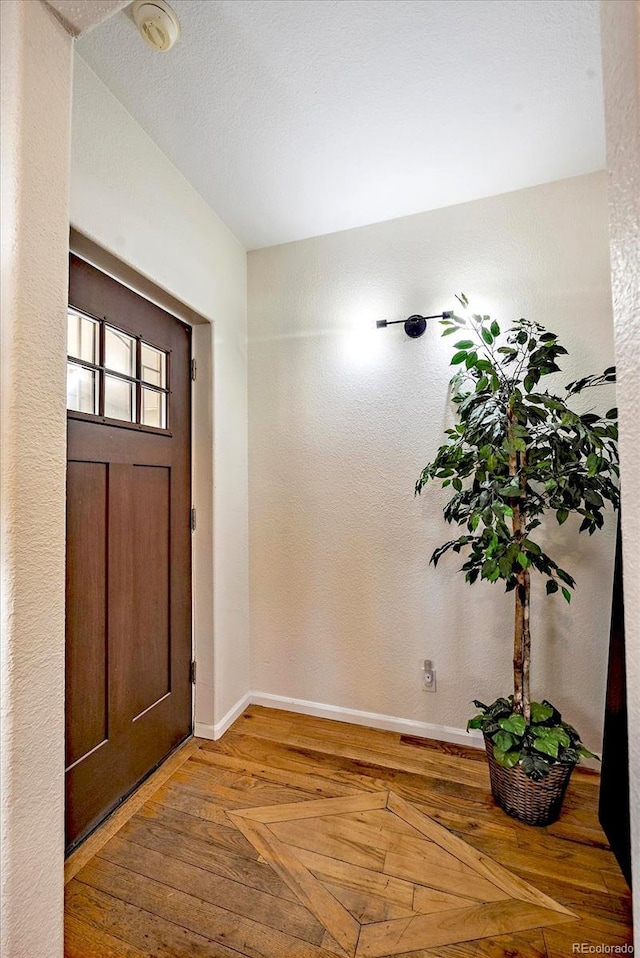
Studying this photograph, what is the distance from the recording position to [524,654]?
5.37 ft

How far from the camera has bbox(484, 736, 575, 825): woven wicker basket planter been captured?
152cm

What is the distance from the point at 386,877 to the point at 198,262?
8.36 feet

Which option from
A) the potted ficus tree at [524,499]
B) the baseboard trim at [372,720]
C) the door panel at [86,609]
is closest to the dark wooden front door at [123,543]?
the door panel at [86,609]

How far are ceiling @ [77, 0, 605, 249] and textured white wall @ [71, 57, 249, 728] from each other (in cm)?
11

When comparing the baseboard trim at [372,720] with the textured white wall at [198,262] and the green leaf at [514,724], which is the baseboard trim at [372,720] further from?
the green leaf at [514,724]

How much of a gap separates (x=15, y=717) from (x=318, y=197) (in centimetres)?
229

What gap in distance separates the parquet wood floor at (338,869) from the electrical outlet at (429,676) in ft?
1.00

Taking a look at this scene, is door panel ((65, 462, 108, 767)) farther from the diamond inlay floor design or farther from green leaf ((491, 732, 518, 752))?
green leaf ((491, 732, 518, 752))

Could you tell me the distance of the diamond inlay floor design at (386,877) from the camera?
119 centimetres

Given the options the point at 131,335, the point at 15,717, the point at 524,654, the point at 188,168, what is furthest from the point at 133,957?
the point at 188,168

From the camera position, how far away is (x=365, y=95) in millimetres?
1521

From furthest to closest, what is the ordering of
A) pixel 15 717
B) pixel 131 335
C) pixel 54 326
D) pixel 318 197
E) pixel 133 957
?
1. pixel 318 197
2. pixel 131 335
3. pixel 133 957
4. pixel 54 326
5. pixel 15 717

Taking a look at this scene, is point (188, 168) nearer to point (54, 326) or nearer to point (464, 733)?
point (54, 326)

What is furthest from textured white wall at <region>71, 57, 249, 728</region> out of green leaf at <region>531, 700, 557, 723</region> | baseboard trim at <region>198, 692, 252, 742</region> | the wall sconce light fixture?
green leaf at <region>531, 700, 557, 723</region>
